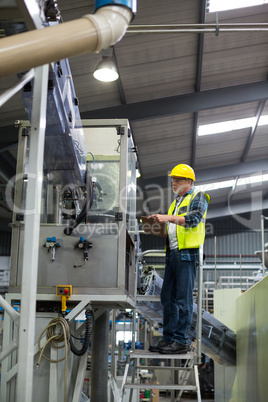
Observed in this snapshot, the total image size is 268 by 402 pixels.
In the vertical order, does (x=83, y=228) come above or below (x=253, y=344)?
above

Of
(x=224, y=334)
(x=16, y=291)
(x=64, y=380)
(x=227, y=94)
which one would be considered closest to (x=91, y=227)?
(x=16, y=291)

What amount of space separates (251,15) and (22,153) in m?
5.31

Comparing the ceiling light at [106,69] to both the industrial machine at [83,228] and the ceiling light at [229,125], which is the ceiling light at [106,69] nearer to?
the industrial machine at [83,228]

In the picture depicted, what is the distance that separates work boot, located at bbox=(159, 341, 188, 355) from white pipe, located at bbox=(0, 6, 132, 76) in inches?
116

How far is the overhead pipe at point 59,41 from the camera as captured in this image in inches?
75.9

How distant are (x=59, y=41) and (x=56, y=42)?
1 cm

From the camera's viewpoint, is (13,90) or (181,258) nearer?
(13,90)

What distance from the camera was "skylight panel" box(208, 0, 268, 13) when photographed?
734 centimetres

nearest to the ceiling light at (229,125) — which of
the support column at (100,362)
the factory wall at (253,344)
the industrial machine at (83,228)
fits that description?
the factory wall at (253,344)

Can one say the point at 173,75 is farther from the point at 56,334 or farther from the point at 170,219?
the point at 56,334

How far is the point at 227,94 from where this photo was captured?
9883 mm

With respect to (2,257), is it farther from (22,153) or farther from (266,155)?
(22,153)

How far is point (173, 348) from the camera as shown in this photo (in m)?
4.24

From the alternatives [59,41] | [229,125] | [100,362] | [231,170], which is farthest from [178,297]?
[231,170]
